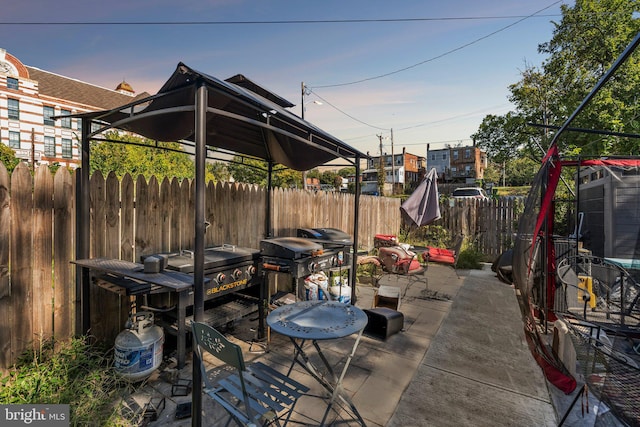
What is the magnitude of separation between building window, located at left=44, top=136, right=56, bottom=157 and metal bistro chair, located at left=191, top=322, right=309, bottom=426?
124 ft

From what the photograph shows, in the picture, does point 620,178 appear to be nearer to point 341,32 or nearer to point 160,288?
point 160,288

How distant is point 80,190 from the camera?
2.89 meters

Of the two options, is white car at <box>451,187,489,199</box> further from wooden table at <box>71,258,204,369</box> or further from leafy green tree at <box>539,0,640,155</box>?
wooden table at <box>71,258,204,369</box>

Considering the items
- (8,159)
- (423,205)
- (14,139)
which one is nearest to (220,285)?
(423,205)

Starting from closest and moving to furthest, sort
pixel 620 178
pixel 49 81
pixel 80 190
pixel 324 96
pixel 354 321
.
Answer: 1. pixel 354 321
2. pixel 80 190
3. pixel 620 178
4. pixel 324 96
5. pixel 49 81

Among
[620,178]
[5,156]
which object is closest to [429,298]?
[620,178]

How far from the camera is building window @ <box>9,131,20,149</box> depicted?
27.2m

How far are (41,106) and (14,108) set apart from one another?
1.89 m

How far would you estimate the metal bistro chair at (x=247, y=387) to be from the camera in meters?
1.61

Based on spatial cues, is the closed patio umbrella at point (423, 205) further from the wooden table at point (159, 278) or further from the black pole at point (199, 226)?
the black pole at point (199, 226)

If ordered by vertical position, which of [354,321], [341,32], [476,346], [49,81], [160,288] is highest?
[49,81]

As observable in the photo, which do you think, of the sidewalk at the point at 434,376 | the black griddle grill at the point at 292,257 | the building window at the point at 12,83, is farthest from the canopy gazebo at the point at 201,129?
the building window at the point at 12,83

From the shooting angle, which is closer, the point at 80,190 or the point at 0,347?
the point at 0,347

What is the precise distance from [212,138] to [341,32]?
6.61 metres
